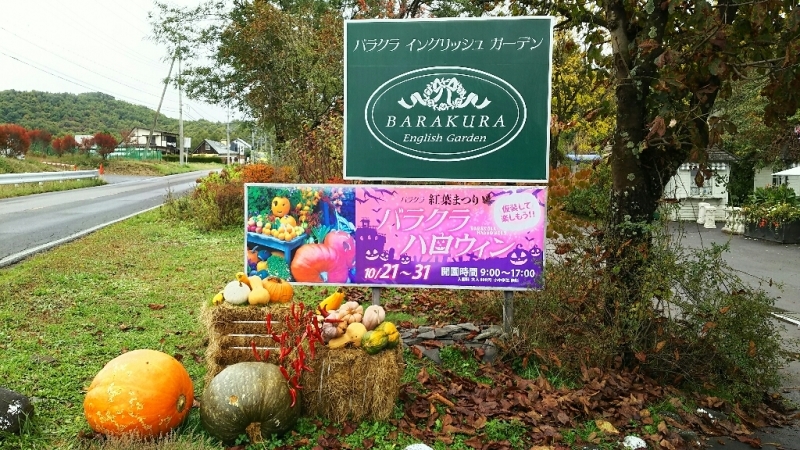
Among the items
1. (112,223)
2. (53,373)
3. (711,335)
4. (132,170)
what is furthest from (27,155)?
(711,335)

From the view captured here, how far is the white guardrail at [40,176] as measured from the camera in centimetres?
2317

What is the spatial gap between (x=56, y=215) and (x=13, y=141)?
2596 centimetres

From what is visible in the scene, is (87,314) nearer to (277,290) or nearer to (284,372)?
(277,290)

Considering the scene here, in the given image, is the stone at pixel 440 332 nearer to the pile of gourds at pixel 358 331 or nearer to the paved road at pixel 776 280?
the pile of gourds at pixel 358 331

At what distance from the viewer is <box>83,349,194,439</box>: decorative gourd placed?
366 cm

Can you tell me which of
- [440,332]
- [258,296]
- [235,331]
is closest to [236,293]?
[258,296]

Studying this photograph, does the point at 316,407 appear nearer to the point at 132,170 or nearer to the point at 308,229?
the point at 308,229

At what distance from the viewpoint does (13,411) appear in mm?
3725

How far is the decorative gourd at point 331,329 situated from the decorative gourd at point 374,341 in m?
0.17

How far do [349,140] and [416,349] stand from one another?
2024mm

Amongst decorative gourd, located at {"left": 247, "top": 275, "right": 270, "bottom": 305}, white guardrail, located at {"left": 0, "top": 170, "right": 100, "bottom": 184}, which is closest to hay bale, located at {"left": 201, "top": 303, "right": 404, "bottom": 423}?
decorative gourd, located at {"left": 247, "top": 275, "right": 270, "bottom": 305}

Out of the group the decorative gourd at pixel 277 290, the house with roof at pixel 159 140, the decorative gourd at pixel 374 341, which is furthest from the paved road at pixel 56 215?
the house with roof at pixel 159 140

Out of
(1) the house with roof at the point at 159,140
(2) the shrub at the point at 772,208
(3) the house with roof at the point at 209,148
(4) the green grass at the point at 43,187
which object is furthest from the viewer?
Answer: (3) the house with roof at the point at 209,148

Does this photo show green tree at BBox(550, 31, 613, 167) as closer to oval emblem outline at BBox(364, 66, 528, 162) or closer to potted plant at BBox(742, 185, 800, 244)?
oval emblem outline at BBox(364, 66, 528, 162)
